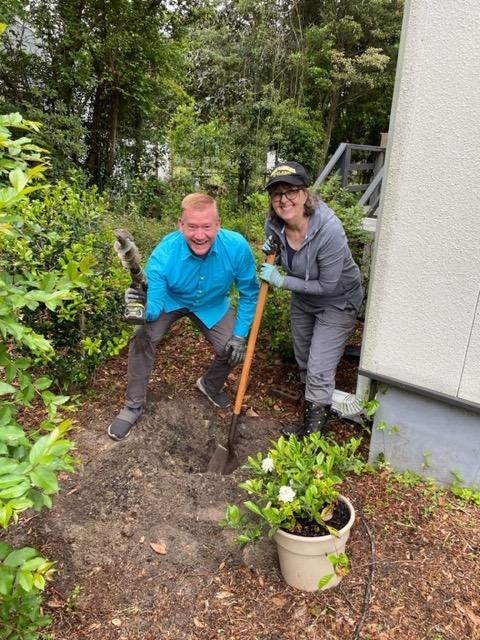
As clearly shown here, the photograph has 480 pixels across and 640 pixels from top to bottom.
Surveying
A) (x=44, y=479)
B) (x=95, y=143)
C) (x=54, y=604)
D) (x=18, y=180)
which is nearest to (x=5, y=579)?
(x=44, y=479)

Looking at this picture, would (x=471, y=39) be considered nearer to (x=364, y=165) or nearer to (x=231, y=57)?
(x=364, y=165)

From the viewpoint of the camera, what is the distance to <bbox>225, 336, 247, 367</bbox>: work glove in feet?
11.1

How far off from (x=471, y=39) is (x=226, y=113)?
1132 cm

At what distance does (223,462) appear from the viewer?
3.00 meters

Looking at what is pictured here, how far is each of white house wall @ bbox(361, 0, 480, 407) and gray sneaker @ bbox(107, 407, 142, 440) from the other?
1641 mm

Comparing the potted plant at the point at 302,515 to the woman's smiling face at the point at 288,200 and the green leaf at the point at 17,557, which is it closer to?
the green leaf at the point at 17,557

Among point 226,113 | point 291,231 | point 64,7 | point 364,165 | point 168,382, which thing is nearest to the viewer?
point 291,231

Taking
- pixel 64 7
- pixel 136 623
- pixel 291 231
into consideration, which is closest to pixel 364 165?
pixel 291 231

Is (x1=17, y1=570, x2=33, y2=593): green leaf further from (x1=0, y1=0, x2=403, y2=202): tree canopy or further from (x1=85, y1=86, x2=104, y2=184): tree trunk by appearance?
(x1=85, y1=86, x2=104, y2=184): tree trunk

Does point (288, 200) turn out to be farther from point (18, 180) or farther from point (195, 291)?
point (18, 180)

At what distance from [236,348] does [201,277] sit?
0.56 m

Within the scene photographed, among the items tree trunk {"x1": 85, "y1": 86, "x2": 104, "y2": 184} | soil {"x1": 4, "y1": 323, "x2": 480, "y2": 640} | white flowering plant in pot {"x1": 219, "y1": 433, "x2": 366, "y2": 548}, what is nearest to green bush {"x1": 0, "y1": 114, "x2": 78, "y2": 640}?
soil {"x1": 4, "y1": 323, "x2": 480, "y2": 640}

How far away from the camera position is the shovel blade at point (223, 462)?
117 inches

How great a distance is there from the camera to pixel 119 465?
2.93 metres
